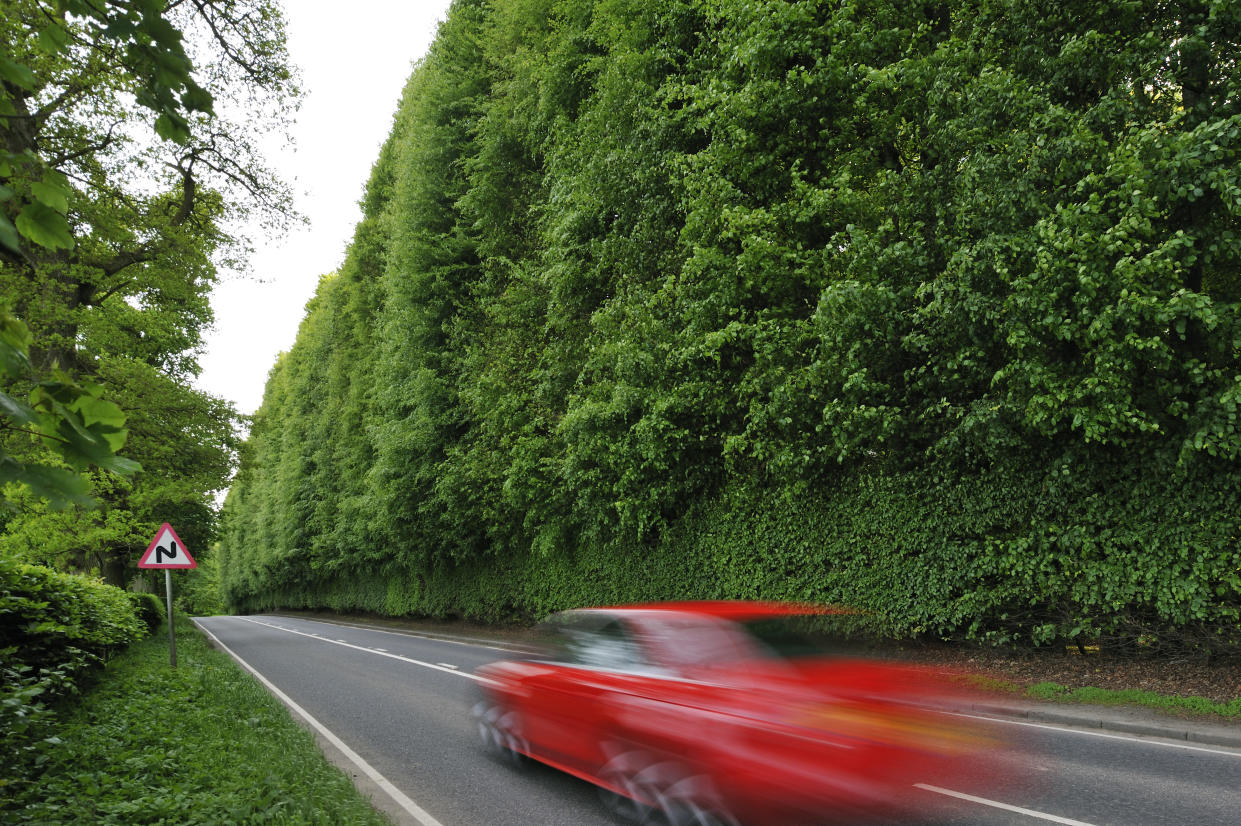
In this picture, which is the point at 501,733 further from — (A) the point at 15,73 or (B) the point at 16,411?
(A) the point at 15,73

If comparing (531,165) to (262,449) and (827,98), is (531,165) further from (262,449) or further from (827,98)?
(262,449)

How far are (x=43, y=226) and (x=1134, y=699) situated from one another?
11.0 m

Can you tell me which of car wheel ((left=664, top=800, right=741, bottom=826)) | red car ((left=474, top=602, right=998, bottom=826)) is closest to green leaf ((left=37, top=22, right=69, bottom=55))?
red car ((left=474, top=602, right=998, bottom=826))

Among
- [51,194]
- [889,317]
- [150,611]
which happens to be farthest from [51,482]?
Result: [150,611]

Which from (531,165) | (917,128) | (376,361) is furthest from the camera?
(376,361)

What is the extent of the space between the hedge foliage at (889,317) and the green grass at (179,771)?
8068mm

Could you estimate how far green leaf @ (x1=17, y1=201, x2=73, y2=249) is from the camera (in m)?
2.00

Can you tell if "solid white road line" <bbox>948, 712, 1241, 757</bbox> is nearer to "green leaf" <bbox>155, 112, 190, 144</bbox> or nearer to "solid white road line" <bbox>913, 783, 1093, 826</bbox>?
"solid white road line" <bbox>913, 783, 1093, 826</bbox>

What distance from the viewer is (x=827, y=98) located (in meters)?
12.1

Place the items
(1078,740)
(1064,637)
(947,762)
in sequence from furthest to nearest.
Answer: (1064,637) < (1078,740) < (947,762)

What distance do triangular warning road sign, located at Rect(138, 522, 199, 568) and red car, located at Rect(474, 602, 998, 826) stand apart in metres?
9.89

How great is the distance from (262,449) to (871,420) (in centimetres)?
5797

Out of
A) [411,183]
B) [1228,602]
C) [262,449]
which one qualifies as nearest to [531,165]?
[411,183]

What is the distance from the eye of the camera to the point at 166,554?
12.7m
